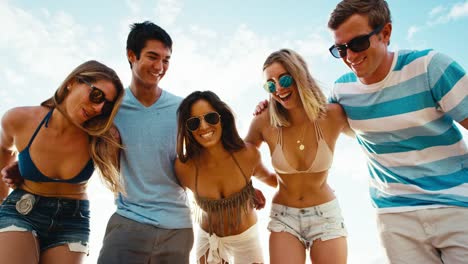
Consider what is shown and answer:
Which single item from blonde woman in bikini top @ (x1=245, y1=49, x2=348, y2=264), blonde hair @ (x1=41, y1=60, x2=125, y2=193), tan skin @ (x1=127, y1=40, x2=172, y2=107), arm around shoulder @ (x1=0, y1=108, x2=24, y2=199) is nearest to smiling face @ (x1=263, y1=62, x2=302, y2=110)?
blonde woman in bikini top @ (x1=245, y1=49, x2=348, y2=264)

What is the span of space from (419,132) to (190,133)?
2563 mm

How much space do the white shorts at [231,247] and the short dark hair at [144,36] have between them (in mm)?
2596

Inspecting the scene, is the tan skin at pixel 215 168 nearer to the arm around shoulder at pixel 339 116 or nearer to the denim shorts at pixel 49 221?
the arm around shoulder at pixel 339 116

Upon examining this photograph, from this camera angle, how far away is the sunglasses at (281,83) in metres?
4.13

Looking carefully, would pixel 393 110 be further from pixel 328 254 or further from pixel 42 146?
pixel 42 146

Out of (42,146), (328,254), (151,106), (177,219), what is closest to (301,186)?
(328,254)

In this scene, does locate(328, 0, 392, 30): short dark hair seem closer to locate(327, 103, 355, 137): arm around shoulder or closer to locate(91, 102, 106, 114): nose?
locate(327, 103, 355, 137): arm around shoulder

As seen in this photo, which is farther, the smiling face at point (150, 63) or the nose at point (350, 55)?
the smiling face at point (150, 63)

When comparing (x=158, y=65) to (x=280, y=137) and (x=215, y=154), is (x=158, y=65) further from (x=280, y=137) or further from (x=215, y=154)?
(x=280, y=137)

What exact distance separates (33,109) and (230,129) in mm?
2340

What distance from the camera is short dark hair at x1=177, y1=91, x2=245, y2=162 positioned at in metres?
4.29

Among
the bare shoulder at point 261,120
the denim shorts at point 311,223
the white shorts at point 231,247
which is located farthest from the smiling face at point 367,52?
the white shorts at point 231,247

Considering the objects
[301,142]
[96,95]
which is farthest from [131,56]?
[301,142]

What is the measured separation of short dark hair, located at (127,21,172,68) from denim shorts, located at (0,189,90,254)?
84.8 inches
